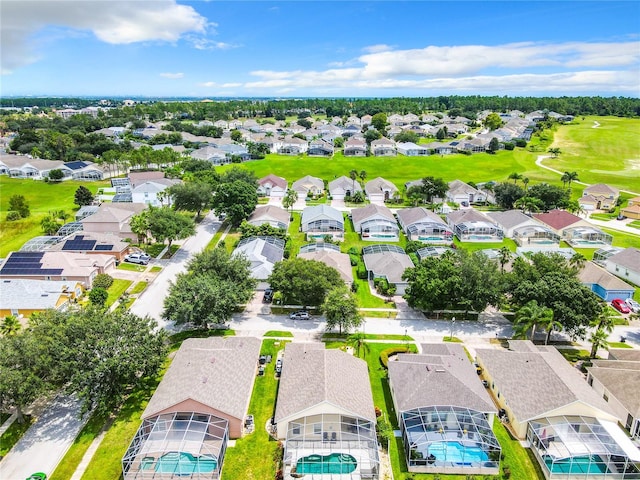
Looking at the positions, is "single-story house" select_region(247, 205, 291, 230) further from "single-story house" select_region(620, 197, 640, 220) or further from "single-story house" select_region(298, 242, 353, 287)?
"single-story house" select_region(620, 197, 640, 220)

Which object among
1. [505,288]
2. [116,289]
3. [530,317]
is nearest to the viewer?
[530,317]

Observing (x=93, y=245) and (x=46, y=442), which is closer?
(x=46, y=442)

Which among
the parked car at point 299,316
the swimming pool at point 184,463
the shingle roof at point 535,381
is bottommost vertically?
the parked car at point 299,316

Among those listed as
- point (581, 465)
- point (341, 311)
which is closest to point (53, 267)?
point (341, 311)

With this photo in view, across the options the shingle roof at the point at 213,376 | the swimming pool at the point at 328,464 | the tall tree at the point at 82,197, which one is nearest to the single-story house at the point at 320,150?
the tall tree at the point at 82,197

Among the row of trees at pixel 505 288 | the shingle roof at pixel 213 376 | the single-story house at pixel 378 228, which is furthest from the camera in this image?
the single-story house at pixel 378 228

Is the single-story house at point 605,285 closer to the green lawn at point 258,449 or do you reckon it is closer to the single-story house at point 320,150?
the green lawn at point 258,449

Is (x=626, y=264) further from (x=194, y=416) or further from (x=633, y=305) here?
(x=194, y=416)

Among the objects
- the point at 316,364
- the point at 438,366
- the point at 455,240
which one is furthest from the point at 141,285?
the point at 455,240
